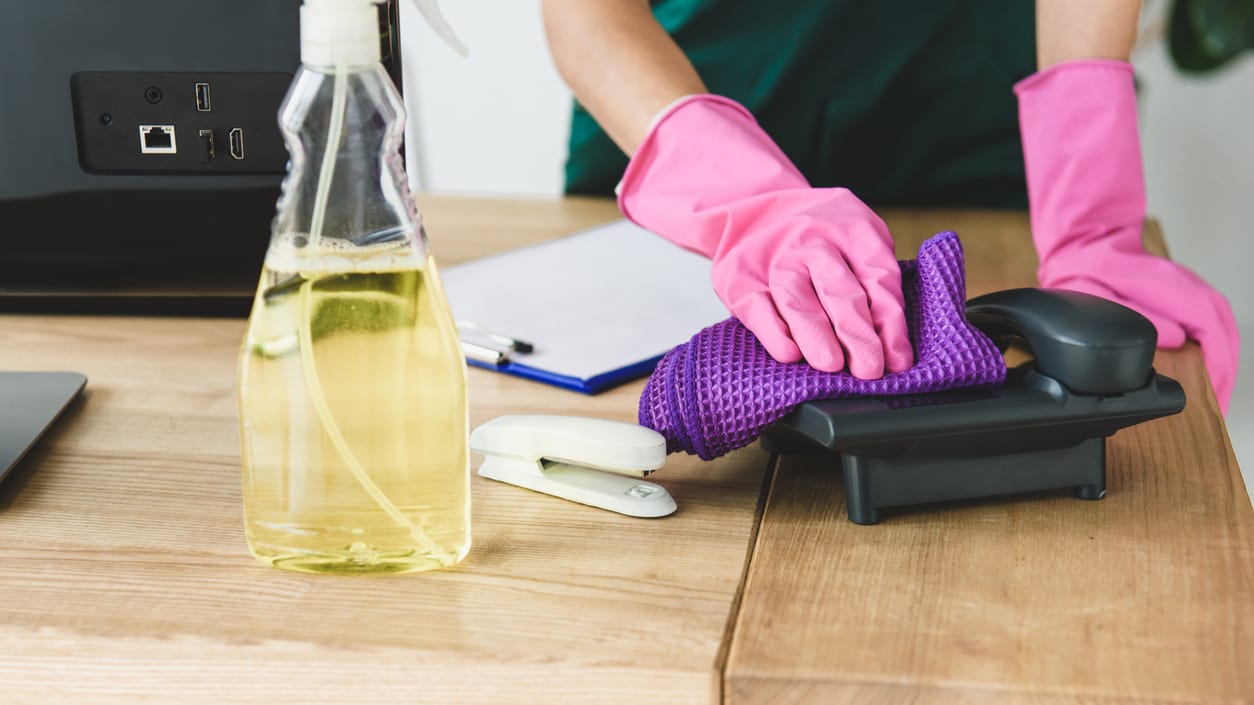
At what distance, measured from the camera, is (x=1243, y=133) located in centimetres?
214

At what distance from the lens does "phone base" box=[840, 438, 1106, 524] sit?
1.93 ft

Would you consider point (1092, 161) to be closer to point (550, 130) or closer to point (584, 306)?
point (584, 306)

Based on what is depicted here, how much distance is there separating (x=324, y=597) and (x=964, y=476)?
12.7 inches

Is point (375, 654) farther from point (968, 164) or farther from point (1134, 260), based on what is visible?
point (968, 164)

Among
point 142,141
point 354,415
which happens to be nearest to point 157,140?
point 142,141

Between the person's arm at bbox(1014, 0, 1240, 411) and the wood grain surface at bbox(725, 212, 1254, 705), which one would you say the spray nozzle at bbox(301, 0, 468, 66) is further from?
the person's arm at bbox(1014, 0, 1240, 411)

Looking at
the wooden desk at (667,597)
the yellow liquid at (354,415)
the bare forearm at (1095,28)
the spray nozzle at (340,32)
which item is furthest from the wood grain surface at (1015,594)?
the bare forearm at (1095,28)

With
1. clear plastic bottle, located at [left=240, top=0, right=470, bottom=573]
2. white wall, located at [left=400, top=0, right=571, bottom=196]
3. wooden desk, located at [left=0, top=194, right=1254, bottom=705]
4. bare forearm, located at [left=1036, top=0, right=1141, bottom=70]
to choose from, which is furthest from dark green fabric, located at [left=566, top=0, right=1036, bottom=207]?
white wall, located at [left=400, top=0, right=571, bottom=196]

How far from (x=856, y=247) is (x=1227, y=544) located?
10.1 inches

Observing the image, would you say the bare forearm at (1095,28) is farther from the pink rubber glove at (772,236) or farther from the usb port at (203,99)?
the usb port at (203,99)

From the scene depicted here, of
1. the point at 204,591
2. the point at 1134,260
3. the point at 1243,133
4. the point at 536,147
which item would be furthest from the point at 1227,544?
the point at 536,147

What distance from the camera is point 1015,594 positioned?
526 millimetres

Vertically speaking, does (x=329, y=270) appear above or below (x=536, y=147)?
above

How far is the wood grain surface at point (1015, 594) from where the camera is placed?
0.47m
